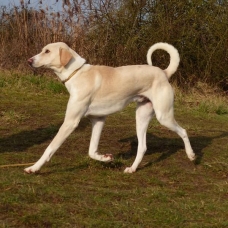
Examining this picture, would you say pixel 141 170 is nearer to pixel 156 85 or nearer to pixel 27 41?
pixel 156 85

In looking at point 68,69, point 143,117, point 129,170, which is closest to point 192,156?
point 143,117

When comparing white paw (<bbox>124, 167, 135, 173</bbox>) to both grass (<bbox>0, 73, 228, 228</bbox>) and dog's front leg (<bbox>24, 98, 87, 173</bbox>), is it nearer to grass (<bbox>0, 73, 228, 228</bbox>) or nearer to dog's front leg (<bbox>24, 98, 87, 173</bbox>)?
grass (<bbox>0, 73, 228, 228</bbox>)

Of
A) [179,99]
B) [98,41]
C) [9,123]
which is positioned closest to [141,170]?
[9,123]

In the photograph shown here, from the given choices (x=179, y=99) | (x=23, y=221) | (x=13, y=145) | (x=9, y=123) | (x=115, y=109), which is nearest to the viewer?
(x=23, y=221)

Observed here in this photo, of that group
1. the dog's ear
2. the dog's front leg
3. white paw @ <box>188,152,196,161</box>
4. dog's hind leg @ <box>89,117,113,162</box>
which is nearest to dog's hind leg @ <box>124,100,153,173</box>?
dog's hind leg @ <box>89,117,113,162</box>

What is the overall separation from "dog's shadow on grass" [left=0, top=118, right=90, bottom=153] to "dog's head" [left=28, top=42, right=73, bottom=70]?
129 centimetres

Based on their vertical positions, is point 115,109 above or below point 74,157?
above

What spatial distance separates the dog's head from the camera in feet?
18.1

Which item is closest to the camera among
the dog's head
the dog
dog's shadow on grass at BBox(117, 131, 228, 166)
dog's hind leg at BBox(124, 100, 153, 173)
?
the dog

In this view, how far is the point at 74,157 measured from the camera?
6.18 m

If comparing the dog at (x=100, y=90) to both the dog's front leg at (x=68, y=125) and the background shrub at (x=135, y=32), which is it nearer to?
the dog's front leg at (x=68, y=125)

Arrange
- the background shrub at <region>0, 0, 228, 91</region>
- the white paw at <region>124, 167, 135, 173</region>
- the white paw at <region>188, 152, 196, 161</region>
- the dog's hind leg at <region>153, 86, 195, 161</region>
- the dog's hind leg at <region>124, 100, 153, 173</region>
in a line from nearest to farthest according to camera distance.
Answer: the white paw at <region>124, 167, 135, 173</region>
the dog's hind leg at <region>153, 86, 195, 161</region>
the dog's hind leg at <region>124, 100, 153, 173</region>
the white paw at <region>188, 152, 196, 161</region>
the background shrub at <region>0, 0, 228, 91</region>

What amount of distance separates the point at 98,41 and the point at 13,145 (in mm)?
6336

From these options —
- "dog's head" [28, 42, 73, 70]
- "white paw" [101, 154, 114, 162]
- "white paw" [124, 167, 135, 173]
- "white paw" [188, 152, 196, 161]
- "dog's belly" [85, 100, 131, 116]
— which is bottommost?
"white paw" [188, 152, 196, 161]
